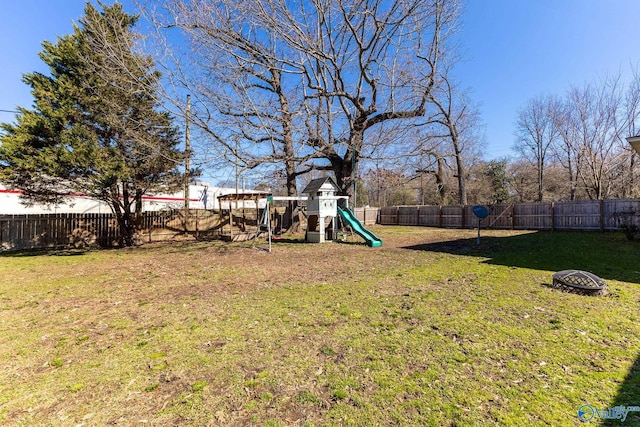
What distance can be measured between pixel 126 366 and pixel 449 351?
9.93 feet

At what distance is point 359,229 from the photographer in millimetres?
11836

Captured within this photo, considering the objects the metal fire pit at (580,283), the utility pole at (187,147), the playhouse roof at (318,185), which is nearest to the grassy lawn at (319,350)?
the metal fire pit at (580,283)

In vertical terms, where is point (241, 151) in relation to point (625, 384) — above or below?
above

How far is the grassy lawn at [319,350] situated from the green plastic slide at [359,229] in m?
4.92

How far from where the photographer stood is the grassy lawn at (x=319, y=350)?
201cm

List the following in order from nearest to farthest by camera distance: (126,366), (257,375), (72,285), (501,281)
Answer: (257,375) → (126,366) → (501,281) → (72,285)

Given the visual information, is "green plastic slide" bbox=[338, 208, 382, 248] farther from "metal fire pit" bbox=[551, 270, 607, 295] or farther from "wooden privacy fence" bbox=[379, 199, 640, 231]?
"wooden privacy fence" bbox=[379, 199, 640, 231]

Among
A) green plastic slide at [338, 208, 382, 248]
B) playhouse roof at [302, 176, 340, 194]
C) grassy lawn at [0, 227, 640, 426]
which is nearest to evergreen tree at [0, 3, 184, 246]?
playhouse roof at [302, 176, 340, 194]

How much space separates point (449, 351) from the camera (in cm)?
276

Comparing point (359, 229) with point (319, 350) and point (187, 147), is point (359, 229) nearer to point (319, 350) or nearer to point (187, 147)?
point (187, 147)

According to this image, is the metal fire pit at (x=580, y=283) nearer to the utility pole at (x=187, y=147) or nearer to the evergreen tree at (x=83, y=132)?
the utility pole at (x=187, y=147)

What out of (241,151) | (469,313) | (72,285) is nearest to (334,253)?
(241,151)

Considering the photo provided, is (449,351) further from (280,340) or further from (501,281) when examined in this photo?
(501,281)

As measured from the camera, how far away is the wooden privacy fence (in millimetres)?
12913
